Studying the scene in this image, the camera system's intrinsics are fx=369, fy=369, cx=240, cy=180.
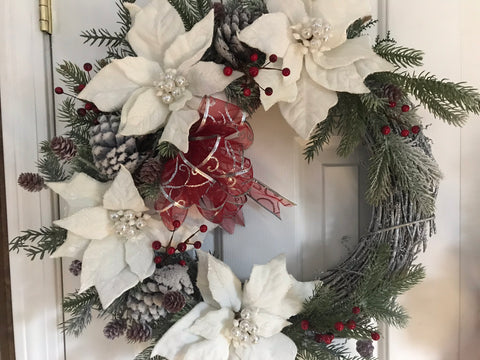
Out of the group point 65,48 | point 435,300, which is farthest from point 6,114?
point 435,300

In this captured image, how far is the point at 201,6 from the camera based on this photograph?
664mm

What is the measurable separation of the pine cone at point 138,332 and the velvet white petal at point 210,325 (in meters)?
0.07

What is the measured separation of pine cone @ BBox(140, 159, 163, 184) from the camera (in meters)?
0.61

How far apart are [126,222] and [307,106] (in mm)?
375

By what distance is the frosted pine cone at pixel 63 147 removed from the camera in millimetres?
627

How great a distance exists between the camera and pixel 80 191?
2.10 feet

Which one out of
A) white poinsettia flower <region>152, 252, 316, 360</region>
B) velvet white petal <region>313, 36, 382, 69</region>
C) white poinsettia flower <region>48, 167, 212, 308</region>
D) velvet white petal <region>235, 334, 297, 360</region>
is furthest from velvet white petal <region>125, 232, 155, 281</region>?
velvet white petal <region>313, 36, 382, 69</region>

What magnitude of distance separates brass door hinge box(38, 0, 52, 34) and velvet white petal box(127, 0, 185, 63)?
0.27m

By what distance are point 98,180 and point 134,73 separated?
0.20 meters

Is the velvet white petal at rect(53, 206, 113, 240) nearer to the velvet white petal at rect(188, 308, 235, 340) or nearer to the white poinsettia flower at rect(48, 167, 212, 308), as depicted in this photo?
the white poinsettia flower at rect(48, 167, 212, 308)

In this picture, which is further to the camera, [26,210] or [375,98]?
[26,210]

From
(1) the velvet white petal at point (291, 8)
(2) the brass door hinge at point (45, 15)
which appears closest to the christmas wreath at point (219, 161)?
(1) the velvet white petal at point (291, 8)

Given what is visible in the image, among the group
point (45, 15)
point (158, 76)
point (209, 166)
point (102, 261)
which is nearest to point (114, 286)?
point (102, 261)

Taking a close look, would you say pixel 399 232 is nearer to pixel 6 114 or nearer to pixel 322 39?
pixel 322 39
